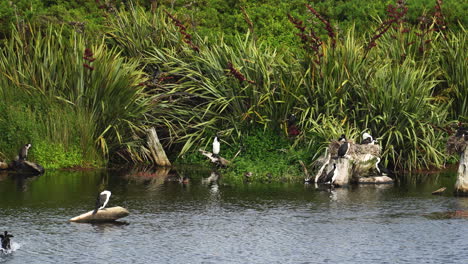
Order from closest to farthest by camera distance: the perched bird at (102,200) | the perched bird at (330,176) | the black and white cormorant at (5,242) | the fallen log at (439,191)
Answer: the black and white cormorant at (5,242)
the perched bird at (102,200)
the fallen log at (439,191)
the perched bird at (330,176)

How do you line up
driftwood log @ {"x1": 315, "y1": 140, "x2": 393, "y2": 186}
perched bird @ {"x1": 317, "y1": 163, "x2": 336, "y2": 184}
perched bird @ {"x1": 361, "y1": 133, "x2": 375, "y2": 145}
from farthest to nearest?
perched bird @ {"x1": 361, "y1": 133, "x2": 375, "y2": 145}
driftwood log @ {"x1": 315, "y1": 140, "x2": 393, "y2": 186}
perched bird @ {"x1": 317, "y1": 163, "x2": 336, "y2": 184}

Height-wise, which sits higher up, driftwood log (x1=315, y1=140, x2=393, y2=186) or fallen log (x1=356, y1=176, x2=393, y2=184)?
driftwood log (x1=315, y1=140, x2=393, y2=186)

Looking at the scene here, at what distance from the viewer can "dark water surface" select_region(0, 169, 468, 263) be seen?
1540cm

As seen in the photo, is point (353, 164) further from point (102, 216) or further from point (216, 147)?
point (102, 216)

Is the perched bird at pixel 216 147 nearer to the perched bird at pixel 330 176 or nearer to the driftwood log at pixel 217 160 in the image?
the driftwood log at pixel 217 160

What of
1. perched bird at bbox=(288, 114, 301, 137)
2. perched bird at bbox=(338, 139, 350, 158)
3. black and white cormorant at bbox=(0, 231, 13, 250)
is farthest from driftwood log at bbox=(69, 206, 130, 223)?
perched bird at bbox=(288, 114, 301, 137)

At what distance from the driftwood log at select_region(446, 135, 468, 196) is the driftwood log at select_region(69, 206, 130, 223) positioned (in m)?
7.57

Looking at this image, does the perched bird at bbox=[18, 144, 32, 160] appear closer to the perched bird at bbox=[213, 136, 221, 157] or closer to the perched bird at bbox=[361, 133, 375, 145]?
the perched bird at bbox=[213, 136, 221, 157]

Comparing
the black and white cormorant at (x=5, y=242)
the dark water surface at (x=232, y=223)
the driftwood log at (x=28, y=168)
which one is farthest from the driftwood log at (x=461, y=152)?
the driftwood log at (x=28, y=168)

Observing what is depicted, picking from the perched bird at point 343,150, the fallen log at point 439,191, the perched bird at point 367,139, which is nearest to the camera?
the fallen log at point 439,191

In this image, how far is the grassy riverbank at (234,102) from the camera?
25719mm

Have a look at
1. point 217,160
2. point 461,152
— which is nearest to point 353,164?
point 461,152

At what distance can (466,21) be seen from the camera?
111ft

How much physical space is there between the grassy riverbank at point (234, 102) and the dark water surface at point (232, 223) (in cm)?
187
